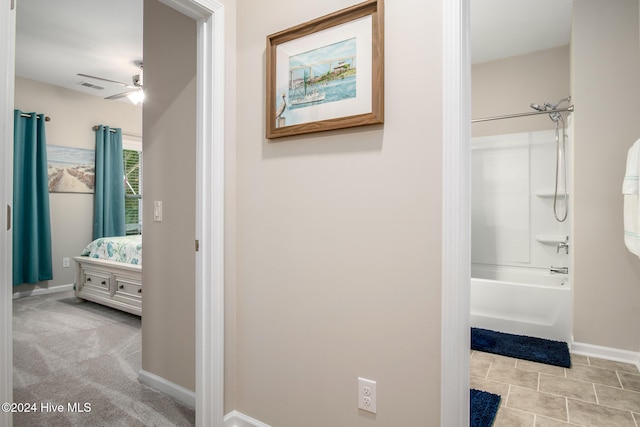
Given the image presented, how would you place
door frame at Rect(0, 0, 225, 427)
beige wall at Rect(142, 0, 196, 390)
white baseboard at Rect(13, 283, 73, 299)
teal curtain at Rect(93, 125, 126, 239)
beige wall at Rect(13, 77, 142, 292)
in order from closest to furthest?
1. door frame at Rect(0, 0, 225, 427)
2. beige wall at Rect(142, 0, 196, 390)
3. white baseboard at Rect(13, 283, 73, 299)
4. beige wall at Rect(13, 77, 142, 292)
5. teal curtain at Rect(93, 125, 126, 239)

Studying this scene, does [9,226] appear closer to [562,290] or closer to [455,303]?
[455,303]

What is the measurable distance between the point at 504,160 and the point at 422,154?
2.91m

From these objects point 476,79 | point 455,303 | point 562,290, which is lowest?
point 562,290

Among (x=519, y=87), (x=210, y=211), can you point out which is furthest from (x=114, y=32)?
(x=519, y=87)

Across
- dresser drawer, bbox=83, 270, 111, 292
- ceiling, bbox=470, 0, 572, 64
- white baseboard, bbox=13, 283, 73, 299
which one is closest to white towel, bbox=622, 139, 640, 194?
ceiling, bbox=470, 0, 572, 64

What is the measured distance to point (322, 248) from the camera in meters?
1.57

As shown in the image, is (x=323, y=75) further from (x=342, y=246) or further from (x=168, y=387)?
(x=168, y=387)

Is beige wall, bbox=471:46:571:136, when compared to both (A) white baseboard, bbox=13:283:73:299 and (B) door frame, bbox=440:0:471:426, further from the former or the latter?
(A) white baseboard, bbox=13:283:73:299

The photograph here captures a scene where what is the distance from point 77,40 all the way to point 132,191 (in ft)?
9.03

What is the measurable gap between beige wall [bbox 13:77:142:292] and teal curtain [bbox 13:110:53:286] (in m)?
0.19

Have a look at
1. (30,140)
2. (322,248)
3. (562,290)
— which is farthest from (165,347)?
(30,140)

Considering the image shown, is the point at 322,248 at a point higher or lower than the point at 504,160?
lower

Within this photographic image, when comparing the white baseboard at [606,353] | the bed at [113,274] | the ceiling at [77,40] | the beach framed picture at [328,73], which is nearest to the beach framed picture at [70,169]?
the ceiling at [77,40]

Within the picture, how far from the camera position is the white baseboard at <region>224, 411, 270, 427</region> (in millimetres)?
1773
